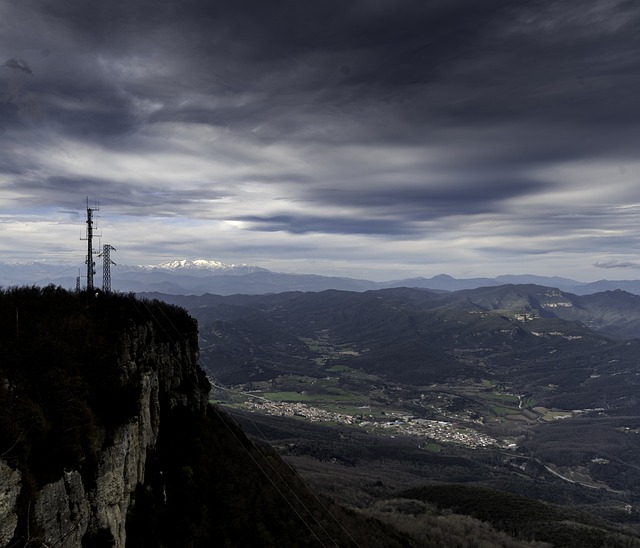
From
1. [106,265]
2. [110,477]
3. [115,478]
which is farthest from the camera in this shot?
[106,265]

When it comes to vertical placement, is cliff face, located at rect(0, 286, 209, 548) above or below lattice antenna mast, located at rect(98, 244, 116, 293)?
below

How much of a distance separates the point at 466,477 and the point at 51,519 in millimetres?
202742

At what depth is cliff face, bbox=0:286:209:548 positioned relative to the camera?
56.6 ft

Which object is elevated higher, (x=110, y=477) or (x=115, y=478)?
(x=110, y=477)

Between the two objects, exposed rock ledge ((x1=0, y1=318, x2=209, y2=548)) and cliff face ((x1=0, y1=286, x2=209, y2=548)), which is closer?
cliff face ((x1=0, y1=286, x2=209, y2=548))

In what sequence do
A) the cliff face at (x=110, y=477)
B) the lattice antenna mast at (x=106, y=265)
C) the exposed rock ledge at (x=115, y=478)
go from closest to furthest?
the cliff face at (x=110, y=477), the exposed rock ledge at (x=115, y=478), the lattice antenna mast at (x=106, y=265)

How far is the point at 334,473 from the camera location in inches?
5389

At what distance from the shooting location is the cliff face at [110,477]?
17.3 m

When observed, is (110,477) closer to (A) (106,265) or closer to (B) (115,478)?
(B) (115,478)

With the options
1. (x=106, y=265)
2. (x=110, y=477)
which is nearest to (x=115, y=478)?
(x=110, y=477)

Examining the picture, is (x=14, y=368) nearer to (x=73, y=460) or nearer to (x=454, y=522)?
(x=73, y=460)

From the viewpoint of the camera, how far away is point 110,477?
25531 millimetres

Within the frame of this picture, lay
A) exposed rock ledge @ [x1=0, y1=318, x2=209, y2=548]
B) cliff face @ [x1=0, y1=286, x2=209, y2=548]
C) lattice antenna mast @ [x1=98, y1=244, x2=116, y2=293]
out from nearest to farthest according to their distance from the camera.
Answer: cliff face @ [x1=0, y1=286, x2=209, y2=548], exposed rock ledge @ [x1=0, y1=318, x2=209, y2=548], lattice antenna mast @ [x1=98, y1=244, x2=116, y2=293]

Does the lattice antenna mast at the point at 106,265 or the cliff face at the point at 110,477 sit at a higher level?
the lattice antenna mast at the point at 106,265
